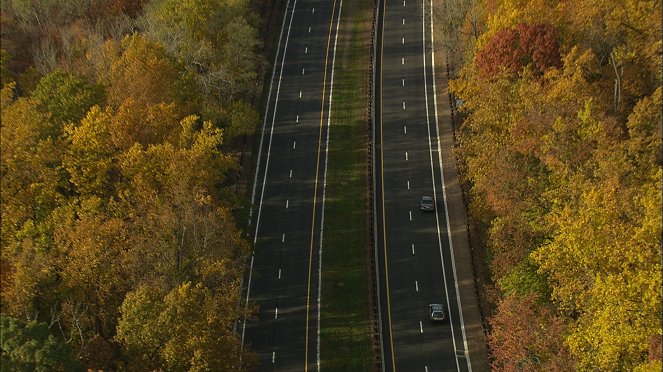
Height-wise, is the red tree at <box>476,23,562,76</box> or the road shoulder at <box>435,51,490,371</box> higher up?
the red tree at <box>476,23,562,76</box>

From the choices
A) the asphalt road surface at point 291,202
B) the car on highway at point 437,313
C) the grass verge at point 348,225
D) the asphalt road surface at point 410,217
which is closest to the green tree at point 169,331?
the asphalt road surface at point 291,202

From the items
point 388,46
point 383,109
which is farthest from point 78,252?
point 388,46

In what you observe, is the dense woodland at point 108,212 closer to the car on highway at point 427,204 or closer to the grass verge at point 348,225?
the grass verge at point 348,225

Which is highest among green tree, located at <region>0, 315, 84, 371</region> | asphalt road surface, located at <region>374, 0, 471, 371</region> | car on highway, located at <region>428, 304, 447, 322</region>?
asphalt road surface, located at <region>374, 0, 471, 371</region>

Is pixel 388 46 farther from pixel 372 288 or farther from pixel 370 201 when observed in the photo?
pixel 372 288

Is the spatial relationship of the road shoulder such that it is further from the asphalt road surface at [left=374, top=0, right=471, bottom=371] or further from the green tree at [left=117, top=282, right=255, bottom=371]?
the green tree at [left=117, top=282, right=255, bottom=371]

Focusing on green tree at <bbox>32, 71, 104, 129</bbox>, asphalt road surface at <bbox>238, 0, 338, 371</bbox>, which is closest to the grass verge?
asphalt road surface at <bbox>238, 0, 338, 371</bbox>

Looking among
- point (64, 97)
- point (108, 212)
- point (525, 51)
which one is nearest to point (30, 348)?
point (108, 212)

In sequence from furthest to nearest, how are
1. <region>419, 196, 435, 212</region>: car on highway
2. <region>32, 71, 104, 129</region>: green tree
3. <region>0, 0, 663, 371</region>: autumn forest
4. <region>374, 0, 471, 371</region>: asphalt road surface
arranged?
<region>419, 196, 435, 212</region>: car on highway, <region>374, 0, 471, 371</region>: asphalt road surface, <region>32, 71, 104, 129</region>: green tree, <region>0, 0, 663, 371</region>: autumn forest
